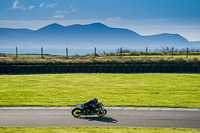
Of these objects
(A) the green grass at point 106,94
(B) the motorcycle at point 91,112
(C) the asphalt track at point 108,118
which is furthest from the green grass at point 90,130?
(A) the green grass at point 106,94

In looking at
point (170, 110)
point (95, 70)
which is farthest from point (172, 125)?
point (95, 70)

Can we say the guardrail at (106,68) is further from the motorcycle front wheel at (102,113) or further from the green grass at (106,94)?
the motorcycle front wheel at (102,113)

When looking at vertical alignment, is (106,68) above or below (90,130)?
above

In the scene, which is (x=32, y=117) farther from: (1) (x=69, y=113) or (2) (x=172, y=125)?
(2) (x=172, y=125)

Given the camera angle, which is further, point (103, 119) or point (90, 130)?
point (103, 119)

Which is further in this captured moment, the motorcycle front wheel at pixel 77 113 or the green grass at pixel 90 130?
the motorcycle front wheel at pixel 77 113

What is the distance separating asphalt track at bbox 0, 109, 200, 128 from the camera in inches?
446

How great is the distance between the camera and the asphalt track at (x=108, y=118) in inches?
446

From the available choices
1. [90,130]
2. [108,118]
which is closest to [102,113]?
[108,118]

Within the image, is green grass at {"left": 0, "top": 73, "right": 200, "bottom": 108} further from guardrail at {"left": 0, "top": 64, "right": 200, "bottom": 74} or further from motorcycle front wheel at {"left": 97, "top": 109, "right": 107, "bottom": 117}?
guardrail at {"left": 0, "top": 64, "right": 200, "bottom": 74}

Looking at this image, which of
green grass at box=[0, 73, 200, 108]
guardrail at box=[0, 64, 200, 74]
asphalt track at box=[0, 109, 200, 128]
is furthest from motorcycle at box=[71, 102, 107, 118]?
guardrail at box=[0, 64, 200, 74]

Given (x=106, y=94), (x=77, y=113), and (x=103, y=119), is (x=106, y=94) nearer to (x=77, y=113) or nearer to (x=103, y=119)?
(x=77, y=113)

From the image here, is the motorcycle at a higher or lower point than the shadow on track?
higher

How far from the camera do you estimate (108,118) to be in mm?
12242
